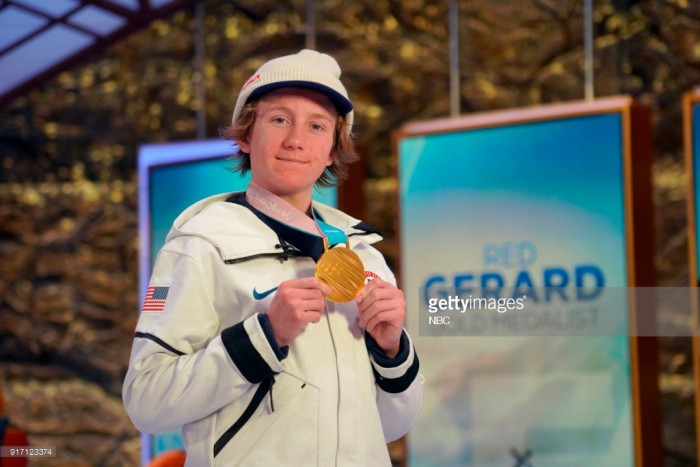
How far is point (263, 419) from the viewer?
1.62 m

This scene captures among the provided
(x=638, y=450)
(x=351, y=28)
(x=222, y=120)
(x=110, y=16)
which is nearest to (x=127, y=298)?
(x=222, y=120)

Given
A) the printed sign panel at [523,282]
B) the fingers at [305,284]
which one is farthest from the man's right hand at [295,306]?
the printed sign panel at [523,282]

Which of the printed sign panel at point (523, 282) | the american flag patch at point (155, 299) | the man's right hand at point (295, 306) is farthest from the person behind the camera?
the printed sign panel at point (523, 282)

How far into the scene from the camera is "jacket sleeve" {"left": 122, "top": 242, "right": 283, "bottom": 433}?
→ 156 cm

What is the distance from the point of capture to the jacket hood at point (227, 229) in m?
1.64

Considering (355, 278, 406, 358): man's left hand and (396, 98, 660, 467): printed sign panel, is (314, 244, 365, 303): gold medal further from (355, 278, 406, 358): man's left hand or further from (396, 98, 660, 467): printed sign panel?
(396, 98, 660, 467): printed sign panel

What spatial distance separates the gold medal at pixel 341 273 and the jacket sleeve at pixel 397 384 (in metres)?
0.14

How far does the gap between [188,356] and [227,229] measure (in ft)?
0.69

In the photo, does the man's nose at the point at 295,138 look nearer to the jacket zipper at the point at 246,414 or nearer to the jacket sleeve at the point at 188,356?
the jacket sleeve at the point at 188,356

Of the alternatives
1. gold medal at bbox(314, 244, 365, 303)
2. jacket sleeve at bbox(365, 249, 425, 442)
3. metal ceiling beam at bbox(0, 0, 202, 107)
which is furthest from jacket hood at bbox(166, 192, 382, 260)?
metal ceiling beam at bbox(0, 0, 202, 107)

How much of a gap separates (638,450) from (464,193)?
113 centimetres

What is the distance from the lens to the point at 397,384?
67.7 inches

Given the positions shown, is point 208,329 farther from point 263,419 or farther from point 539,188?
point 539,188

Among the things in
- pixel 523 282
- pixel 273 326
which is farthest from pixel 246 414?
pixel 523 282
